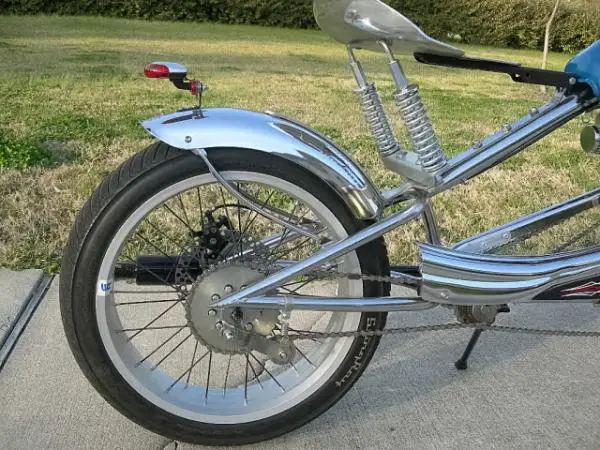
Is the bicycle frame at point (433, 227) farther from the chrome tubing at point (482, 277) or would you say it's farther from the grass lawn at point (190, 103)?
the grass lawn at point (190, 103)

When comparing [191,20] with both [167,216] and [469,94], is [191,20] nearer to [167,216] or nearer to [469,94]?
[469,94]

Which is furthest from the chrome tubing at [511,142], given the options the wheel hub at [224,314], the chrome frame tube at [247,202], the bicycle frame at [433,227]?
the wheel hub at [224,314]

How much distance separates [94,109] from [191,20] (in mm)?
13882

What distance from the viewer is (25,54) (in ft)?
35.4

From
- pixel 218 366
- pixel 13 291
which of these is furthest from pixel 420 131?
pixel 13 291

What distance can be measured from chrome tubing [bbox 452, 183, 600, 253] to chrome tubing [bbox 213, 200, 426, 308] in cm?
29

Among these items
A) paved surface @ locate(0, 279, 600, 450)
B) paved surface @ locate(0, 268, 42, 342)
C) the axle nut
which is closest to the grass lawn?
paved surface @ locate(0, 268, 42, 342)

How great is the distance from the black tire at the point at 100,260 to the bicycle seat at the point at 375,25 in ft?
1.33

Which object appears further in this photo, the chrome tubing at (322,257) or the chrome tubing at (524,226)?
the chrome tubing at (524,226)

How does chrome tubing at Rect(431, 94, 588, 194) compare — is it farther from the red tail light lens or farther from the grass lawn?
the grass lawn

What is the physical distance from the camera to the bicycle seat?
6.12 feet

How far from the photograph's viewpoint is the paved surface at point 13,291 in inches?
109

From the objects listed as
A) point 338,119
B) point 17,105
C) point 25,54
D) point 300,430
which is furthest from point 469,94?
point 300,430

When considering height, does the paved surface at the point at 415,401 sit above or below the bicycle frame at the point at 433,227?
below
